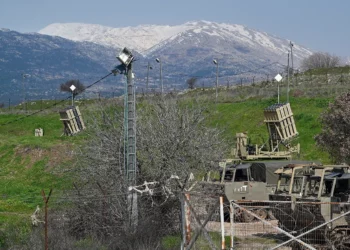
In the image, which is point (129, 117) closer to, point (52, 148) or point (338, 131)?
point (338, 131)

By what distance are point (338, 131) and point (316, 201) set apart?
43.9 feet

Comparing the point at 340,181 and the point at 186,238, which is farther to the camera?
the point at 340,181

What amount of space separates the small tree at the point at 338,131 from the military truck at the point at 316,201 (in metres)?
8.88

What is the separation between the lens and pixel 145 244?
2003 centimetres

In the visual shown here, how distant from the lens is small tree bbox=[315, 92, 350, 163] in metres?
34.6

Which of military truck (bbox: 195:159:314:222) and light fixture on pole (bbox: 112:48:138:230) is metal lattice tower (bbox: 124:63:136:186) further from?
military truck (bbox: 195:159:314:222)

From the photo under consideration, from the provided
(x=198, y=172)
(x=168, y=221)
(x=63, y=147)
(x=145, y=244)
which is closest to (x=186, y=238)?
(x=145, y=244)

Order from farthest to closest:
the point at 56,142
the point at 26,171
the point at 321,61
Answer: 1. the point at 321,61
2. the point at 56,142
3. the point at 26,171

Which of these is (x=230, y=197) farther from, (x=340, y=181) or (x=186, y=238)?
(x=186, y=238)

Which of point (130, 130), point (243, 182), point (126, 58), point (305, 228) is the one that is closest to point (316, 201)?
point (305, 228)

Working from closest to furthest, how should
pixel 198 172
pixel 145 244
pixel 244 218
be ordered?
1. pixel 145 244
2. pixel 244 218
3. pixel 198 172

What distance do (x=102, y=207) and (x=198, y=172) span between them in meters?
6.56

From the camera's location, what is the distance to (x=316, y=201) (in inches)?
880

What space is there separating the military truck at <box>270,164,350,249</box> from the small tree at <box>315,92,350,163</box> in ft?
29.1
